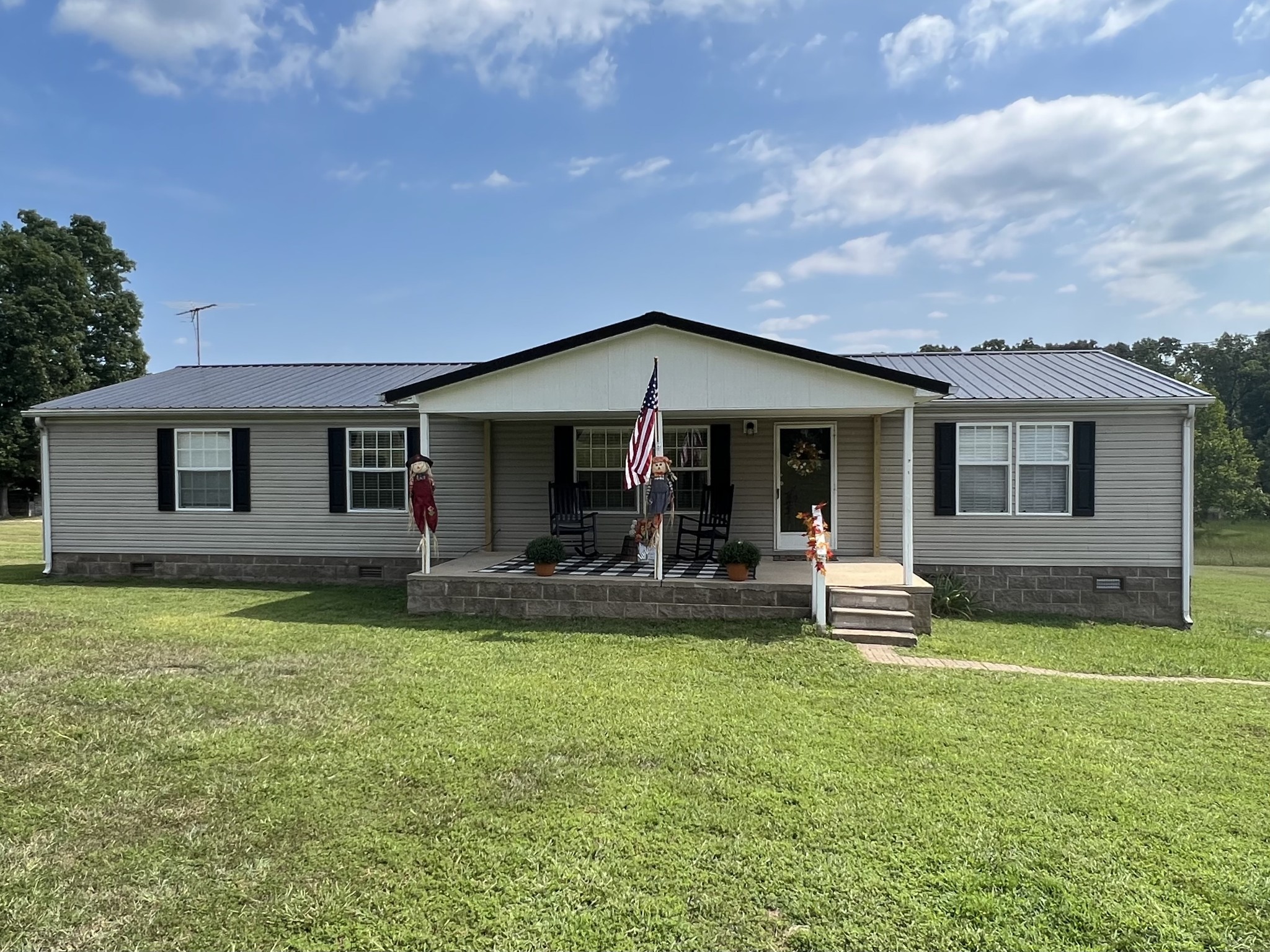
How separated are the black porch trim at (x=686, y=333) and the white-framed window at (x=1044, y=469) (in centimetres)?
235

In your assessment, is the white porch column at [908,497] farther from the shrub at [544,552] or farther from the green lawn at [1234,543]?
the green lawn at [1234,543]

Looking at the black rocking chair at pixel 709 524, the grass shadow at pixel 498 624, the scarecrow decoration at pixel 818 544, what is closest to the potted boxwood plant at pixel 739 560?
the grass shadow at pixel 498 624

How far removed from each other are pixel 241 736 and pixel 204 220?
617 inches

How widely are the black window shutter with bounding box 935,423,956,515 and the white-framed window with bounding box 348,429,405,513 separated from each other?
741 centimetres

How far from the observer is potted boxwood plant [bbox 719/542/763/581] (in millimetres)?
7273

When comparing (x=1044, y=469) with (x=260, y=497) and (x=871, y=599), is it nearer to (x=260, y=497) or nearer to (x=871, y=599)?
(x=871, y=599)

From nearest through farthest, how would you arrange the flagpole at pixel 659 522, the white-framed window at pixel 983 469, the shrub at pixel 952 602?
the flagpole at pixel 659 522, the shrub at pixel 952 602, the white-framed window at pixel 983 469

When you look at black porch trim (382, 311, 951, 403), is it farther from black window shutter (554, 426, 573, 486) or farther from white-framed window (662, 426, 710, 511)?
white-framed window (662, 426, 710, 511)

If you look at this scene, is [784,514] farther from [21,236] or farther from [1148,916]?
[21,236]

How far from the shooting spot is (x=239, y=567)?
33.5 ft

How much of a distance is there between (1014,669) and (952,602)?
2.66 meters

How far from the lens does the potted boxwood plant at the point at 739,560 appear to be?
23.9 feet

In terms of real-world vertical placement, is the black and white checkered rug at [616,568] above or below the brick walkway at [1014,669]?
above

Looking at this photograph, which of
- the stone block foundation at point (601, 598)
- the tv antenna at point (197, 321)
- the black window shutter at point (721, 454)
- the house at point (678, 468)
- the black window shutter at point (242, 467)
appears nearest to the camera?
the stone block foundation at point (601, 598)
